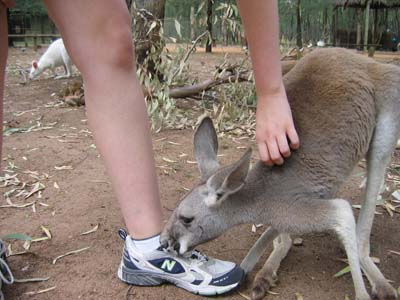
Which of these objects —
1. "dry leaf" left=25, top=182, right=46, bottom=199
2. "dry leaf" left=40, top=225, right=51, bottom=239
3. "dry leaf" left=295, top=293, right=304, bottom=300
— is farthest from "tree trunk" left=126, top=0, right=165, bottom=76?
"dry leaf" left=295, top=293, right=304, bottom=300

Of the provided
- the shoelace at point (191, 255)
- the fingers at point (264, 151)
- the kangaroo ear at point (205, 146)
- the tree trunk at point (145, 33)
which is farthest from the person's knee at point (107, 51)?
the tree trunk at point (145, 33)

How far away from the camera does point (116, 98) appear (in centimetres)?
142

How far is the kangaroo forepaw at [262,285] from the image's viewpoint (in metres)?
1.48

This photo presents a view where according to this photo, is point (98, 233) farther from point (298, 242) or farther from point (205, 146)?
point (298, 242)

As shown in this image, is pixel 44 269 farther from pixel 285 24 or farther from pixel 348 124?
pixel 285 24

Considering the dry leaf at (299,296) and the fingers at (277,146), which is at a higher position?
the fingers at (277,146)

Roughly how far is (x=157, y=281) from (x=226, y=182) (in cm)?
40

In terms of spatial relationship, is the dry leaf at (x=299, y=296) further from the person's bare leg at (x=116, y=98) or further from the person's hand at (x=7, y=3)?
the person's hand at (x=7, y=3)

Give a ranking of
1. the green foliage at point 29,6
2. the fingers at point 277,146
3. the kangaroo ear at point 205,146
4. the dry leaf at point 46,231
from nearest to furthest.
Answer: the fingers at point 277,146 → the kangaroo ear at point 205,146 → the dry leaf at point 46,231 → the green foliage at point 29,6

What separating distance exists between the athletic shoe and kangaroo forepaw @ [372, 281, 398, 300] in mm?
425

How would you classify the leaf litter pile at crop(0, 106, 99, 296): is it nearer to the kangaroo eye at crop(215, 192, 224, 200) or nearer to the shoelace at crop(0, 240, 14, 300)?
the shoelace at crop(0, 240, 14, 300)

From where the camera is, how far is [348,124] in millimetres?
1592

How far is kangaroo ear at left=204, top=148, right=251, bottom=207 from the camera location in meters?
1.39

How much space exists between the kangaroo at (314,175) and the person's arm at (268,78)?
0.11m
